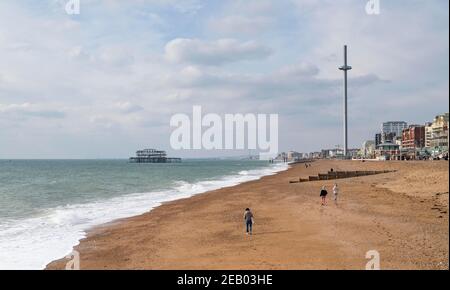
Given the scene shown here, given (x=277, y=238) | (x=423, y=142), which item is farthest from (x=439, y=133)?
(x=277, y=238)

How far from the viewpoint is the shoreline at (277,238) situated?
14.2m

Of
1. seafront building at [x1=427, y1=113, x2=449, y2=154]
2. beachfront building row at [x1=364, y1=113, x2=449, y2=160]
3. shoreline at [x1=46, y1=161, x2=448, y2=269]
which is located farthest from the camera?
seafront building at [x1=427, y1=113, x2=449, y2=154]

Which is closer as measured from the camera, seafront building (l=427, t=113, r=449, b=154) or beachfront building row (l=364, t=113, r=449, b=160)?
beachfront building row (l=364, t=113, r=449, b=160)

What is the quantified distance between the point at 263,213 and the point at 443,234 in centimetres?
1199

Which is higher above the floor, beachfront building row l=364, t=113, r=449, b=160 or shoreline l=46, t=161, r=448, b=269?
beachfront building row l=364, t=113, r=449, b=160

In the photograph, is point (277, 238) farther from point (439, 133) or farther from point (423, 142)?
point (423, 142)

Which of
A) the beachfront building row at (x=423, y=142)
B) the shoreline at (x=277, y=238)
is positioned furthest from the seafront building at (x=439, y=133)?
the shoreline at (x=277, y=238)

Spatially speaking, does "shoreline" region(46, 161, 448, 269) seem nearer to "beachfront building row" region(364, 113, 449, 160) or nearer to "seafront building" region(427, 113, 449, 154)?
"beachfront building row" region(364, 113, 449, 160)

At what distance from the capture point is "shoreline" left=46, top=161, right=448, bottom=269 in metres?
14.2

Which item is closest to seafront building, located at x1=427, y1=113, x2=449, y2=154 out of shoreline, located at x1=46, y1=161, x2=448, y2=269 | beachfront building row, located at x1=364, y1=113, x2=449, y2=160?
beachfront building row, located at x1=364, y1=113, x2=449, y2=160

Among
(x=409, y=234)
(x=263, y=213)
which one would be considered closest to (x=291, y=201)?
(x=263, y=213)
